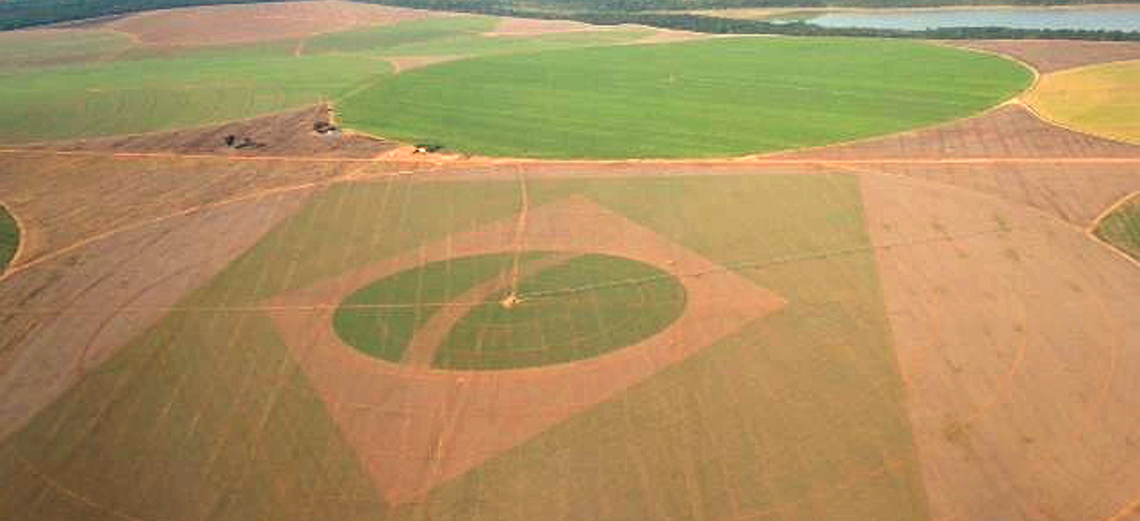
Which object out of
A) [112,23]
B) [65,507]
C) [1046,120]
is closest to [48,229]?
[65,507]

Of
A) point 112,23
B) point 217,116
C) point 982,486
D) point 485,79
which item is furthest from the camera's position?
point 112,23

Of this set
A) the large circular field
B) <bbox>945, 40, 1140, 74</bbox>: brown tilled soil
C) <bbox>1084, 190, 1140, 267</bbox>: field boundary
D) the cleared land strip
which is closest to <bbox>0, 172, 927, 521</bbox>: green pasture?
<bbox>1084, 190, 1140, 267</bbox>: field boundary

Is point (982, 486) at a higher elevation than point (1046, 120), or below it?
below

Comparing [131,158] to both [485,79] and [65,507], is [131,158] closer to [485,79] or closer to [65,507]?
[485,79]

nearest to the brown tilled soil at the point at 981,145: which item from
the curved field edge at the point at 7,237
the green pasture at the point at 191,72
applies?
the curved field edge at the point at 7,237

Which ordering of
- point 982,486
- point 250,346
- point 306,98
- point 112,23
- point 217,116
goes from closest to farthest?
point 982,486
point 250,346
point 217,116
point 306,98
point 112,23

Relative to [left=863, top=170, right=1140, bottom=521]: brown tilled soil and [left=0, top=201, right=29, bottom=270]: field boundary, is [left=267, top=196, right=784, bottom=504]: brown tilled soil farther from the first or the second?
[left=0, top=201, right=29, bottom=270]: field boundary
